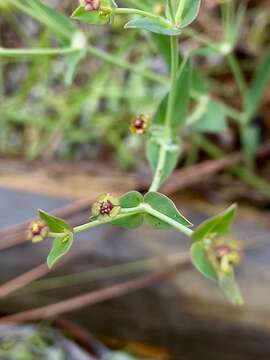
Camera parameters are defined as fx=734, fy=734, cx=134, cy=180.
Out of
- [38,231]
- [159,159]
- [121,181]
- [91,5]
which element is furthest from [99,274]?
[91,5]

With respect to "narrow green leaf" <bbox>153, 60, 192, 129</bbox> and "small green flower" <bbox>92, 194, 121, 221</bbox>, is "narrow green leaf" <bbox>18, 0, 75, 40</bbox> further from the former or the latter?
"small green flower" <bbox>92, 194, 121, 221</bbox>

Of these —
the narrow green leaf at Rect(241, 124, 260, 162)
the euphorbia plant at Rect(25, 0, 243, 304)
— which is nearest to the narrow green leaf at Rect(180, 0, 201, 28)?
the euphorbia plant at Rect(25, 0, 243, 304)

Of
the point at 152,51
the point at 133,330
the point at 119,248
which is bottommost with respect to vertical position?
the point at 133,330

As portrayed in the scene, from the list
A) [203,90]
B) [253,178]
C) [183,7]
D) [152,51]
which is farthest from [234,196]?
[183,7]

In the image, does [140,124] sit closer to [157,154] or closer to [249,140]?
[157,154]

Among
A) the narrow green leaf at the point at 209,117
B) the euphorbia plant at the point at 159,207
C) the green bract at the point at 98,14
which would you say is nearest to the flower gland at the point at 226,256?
the euphorbia plant at the point at 159,207

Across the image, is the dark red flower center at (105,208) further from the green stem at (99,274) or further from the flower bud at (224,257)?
the green stem at (99,274)

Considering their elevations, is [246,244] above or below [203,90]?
below

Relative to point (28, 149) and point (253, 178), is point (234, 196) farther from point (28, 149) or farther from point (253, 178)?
point (28, 149)
